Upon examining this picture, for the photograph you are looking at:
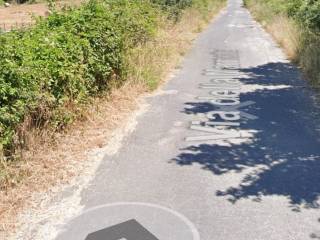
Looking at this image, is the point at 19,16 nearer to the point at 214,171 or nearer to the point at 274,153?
the point at 274,153

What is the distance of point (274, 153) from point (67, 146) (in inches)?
122

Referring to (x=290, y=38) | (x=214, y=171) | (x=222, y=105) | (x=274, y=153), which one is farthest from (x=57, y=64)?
(x=290, y=38)

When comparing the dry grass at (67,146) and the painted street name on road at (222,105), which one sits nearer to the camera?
the dry grass at (67,146)

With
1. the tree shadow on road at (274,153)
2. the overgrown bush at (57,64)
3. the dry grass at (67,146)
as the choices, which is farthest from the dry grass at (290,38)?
the overgrown bush at (57,64)

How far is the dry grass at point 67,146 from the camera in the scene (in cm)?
492

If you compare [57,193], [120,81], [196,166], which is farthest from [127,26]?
[57,193]

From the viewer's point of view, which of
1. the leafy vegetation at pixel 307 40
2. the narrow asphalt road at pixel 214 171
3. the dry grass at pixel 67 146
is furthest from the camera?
the leafy vegetation at pixel 307 40

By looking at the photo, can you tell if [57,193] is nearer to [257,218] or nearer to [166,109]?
[257,218]

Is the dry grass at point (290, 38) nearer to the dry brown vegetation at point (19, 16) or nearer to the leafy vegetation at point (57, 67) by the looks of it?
the leafy vegetation at point (57, 67)

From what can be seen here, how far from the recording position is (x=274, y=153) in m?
6.45

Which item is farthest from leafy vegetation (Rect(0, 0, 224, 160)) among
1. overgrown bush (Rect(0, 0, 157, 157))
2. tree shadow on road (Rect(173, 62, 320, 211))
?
tree shadow on road (Rect(173, 62, 320, 211))

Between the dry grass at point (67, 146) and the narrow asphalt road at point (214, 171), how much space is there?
0.41 metres

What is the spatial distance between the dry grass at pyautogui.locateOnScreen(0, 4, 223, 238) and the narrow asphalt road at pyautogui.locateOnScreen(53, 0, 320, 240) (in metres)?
0.41

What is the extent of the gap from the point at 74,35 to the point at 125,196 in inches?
136
